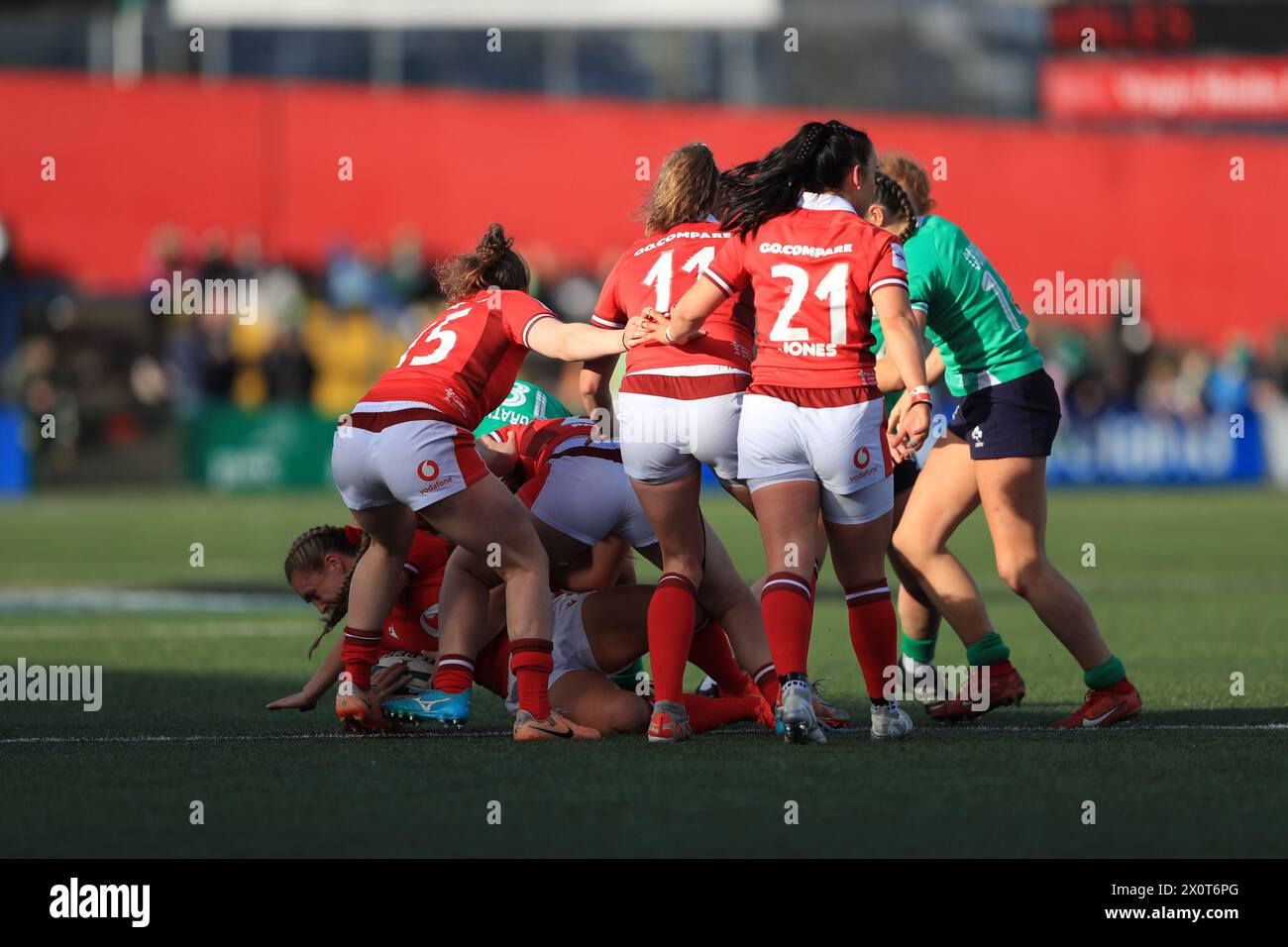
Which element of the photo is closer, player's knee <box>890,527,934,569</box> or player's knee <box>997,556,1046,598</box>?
player's knee <box>997,556,1046,598</box>

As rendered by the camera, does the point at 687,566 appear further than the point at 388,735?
No

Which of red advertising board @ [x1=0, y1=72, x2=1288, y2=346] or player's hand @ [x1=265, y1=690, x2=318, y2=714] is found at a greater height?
red advertising board @ [x1=0, y1=72, x2=1288, y2=346]

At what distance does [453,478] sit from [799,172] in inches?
64.4

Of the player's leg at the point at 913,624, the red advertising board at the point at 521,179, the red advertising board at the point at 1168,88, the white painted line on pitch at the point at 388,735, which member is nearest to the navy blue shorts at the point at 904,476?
the player's leg at the point at 913,624

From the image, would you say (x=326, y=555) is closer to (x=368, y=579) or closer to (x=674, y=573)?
(x=368, y=579)

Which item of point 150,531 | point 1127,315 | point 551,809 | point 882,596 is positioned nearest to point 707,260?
point 882,596

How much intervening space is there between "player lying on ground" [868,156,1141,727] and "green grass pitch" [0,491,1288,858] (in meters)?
0.26

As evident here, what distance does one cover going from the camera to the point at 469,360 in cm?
686

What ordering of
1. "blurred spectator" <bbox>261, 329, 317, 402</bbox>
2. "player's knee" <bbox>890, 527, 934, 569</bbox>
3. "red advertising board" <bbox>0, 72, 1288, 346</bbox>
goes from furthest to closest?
"red advertising board" <bbox>0, 72, 1288, 346</bbox>
"blurred spectator" <bbox>261, 329, 317, 402</bbox>
"player's knee" <bbox>890, 527, 934, 569</bbox>

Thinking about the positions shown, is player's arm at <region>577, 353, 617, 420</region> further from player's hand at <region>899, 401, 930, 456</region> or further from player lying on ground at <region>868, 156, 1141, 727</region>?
player's hand at <region>899, 401, 930, 456</region>

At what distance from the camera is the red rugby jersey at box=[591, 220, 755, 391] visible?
22.3 ft

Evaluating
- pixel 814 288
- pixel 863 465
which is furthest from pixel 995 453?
pixel 814 288

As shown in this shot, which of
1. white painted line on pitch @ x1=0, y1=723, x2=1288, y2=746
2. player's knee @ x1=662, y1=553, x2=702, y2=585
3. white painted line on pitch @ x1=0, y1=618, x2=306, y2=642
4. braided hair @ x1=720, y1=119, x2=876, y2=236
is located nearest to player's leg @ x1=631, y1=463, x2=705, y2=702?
player's knee @ x1=662, y1=553, x2=702, y2=585

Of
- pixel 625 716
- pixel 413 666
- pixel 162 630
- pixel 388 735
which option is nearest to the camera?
pixel 625 716
